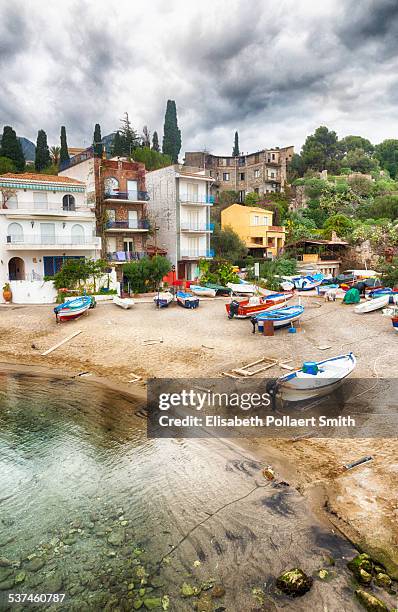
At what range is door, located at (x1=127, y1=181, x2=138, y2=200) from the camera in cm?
3794

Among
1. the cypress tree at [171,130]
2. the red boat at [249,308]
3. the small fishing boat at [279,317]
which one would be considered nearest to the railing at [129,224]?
the red boat at [249,308]

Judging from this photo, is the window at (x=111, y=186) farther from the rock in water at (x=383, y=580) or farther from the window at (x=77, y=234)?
the rock in water at (x=383, y=580)

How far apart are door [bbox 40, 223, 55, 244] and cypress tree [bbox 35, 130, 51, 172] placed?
2540cm

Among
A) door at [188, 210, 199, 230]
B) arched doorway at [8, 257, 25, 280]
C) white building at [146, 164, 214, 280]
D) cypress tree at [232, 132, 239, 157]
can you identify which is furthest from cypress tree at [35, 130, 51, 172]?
cypress tree at [232, 132, 239, 157]

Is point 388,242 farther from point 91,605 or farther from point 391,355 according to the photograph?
point 91,605

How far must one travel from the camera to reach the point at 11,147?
50781mm

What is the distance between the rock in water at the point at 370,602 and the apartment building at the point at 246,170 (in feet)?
221

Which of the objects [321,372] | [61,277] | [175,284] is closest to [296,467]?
[321,372]

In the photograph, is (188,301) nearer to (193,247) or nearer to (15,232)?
(193,247)

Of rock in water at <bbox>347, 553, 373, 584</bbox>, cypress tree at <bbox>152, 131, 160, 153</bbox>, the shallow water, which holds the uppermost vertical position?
cypress tree at <bbox>152, 131, 160, 153</bbox>

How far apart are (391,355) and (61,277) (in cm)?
2313

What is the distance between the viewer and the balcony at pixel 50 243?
31641mm

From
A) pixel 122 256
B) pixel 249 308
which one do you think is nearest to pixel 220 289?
pixel 249 308

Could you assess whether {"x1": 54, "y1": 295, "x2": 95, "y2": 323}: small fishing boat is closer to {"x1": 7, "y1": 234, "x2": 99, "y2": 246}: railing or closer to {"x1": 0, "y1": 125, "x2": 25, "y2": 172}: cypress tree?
{"x1": 7, "y1": 234, "x2": 99, "y2": 246}: railing
